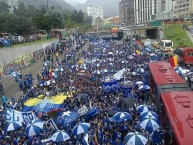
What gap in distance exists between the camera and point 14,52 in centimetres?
4084

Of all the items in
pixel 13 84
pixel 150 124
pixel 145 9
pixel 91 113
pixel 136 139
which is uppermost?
pixel 145 9

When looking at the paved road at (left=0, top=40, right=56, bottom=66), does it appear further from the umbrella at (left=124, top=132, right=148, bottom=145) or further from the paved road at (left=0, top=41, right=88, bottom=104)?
the umbrella at (left=124, top=132, right=148, bottom=145)

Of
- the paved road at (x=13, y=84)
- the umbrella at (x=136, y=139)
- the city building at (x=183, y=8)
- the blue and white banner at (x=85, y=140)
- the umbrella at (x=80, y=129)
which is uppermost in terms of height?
the city building at (x=183, y=8)

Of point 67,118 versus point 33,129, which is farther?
point 67,118

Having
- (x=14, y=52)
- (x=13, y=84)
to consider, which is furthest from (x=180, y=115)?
(x=14, y=52)

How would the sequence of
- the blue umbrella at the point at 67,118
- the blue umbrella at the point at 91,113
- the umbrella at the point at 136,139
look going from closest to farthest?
1. the umbrella at the point at 136,139
2. the blue umbrella at the point at 67,118
3. the blue umbrella at the point at 91,113

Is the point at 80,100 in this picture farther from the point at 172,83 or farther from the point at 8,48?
the point at 8,48

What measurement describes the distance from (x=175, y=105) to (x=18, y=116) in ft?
24.3

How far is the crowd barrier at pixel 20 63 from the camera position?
3453 centimetres

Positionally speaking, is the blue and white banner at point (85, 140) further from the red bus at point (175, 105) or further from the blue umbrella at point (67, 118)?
the red bus at point (175, 105)

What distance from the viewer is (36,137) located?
14102 millimetres

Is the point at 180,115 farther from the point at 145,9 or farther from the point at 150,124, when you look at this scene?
the point at 145,9

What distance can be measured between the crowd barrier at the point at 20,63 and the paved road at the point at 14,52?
0.91 metres

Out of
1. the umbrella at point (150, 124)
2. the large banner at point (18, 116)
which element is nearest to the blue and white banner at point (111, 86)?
the large banner at point (18, 116)
